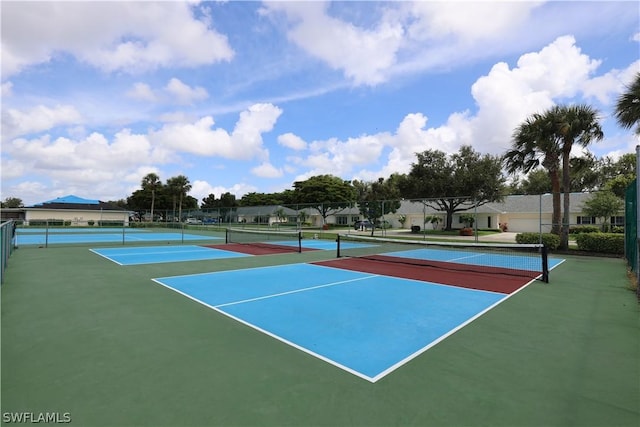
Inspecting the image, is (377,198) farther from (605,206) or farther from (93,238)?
(93,238)

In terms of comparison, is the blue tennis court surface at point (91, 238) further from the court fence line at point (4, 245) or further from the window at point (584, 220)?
the window at point (584, 220)

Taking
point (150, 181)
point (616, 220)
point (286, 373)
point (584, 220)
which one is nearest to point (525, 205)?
point (584, 220)

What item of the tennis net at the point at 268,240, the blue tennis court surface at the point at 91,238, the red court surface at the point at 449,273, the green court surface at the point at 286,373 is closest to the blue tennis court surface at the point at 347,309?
the green court surface at the point at 286,373

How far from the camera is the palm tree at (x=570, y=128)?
57.3 feet

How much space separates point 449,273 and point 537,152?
1256 centimetres

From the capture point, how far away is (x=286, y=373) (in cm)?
397

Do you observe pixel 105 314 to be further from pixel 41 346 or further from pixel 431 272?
pixel 431 272

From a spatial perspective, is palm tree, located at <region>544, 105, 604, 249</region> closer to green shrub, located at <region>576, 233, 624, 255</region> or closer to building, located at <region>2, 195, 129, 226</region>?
green shrub, located at <region>576, 233, 624, 255</region>

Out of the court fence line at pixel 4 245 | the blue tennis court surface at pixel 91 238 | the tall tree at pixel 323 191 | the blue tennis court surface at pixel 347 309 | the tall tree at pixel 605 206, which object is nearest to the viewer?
the blue tennis court surface at pixel 347 309

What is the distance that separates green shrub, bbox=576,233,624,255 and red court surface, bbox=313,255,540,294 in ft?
26.7

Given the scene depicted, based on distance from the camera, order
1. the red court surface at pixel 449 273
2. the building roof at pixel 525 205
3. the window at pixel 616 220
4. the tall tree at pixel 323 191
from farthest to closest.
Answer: the tall tree at pixel 323 191 → the building roof at pixel 525 205 → the window at pixel 616 220 → the red court surface at pixel 449 273

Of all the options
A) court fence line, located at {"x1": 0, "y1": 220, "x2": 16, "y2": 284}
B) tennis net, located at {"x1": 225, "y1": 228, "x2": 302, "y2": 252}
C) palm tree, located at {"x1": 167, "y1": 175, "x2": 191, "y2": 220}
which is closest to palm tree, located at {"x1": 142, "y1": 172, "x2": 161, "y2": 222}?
palm tree, located at {"x1": 167, "y1": 175, "x2": 191, "y2": 220}

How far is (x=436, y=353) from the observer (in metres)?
4.57

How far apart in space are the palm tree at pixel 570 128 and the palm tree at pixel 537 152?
34 centimetres
